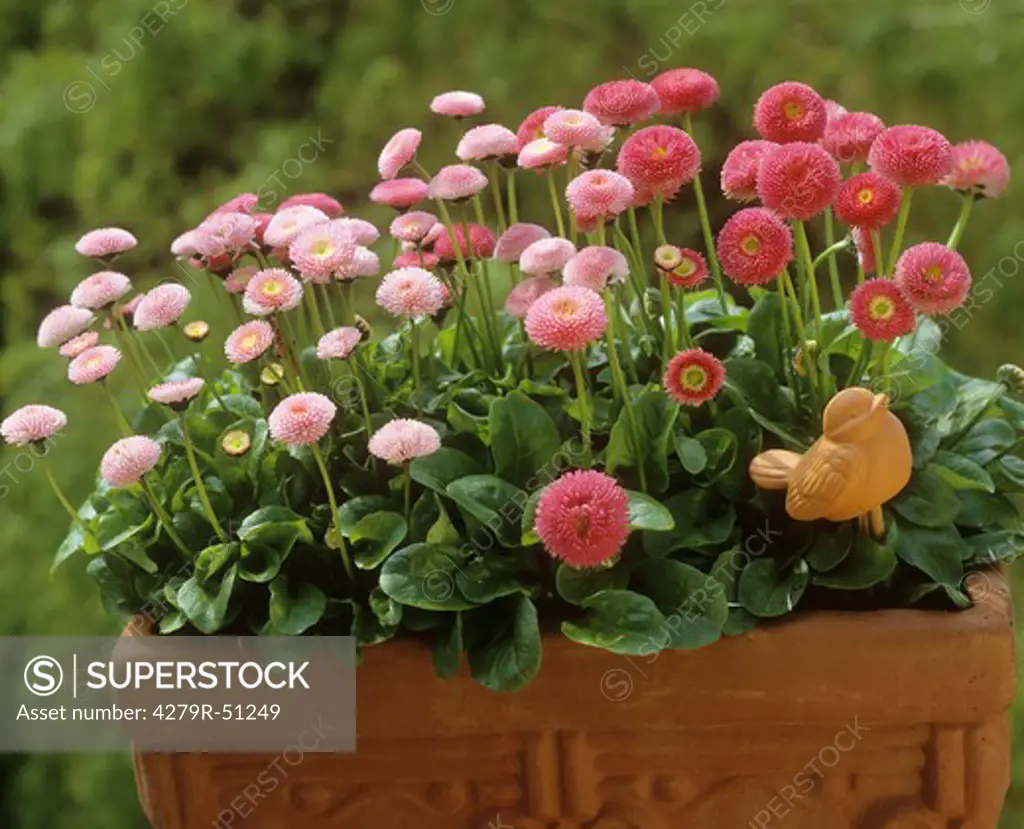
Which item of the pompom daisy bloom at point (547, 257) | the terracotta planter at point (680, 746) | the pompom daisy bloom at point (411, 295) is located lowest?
the terracotta planter at point (680, 746)

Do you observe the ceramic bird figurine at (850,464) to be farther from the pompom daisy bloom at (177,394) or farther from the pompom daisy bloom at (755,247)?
the pompom daisy bloom at (177,394)

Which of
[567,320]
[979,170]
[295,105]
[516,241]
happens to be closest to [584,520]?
[567,320]

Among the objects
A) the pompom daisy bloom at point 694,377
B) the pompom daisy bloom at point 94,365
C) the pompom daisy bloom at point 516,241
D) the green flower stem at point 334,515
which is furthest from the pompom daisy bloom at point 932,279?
the pompom daisy bloom at point 94,365

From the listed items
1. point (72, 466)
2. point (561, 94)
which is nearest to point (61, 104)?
point (72, 466)

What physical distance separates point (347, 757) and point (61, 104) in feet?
3.42

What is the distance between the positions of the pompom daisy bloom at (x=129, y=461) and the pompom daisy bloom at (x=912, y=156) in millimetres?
419

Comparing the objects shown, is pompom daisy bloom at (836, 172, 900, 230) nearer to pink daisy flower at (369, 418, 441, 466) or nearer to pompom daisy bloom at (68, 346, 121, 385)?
pink daisy flower at (369, 418, 441, 466)

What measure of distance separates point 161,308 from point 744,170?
34 cm

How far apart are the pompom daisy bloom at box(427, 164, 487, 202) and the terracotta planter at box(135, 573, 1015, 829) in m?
0.26

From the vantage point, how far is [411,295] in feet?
2.36

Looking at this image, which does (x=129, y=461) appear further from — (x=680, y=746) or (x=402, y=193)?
(x=680, y=746)

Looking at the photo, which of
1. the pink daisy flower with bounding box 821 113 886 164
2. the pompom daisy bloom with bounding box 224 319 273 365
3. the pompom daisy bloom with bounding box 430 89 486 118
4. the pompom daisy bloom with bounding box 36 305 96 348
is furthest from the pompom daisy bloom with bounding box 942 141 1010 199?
the pompom daisy bloom with bounding box 36 305 96 348

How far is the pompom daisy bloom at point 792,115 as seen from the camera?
73cm

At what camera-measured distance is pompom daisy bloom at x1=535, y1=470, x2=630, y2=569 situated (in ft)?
2.11
